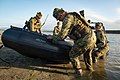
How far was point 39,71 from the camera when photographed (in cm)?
670

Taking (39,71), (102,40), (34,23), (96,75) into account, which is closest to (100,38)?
(102,40)

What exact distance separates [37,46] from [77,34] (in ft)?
4.42

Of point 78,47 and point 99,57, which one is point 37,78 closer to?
point 78,47

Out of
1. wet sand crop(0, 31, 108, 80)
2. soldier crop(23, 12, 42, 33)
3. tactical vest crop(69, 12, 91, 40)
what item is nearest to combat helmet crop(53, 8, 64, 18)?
tactical vest crop(69, 12, 91, 40)

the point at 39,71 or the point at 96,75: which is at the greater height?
the point at 39,71

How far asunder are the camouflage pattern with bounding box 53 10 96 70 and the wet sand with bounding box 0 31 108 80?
46cm

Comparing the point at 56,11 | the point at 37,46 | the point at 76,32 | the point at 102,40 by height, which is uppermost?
the point at 56,11

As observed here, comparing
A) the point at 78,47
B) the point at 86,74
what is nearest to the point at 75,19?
the point at 78,47

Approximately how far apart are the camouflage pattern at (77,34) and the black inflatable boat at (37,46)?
0.59 m

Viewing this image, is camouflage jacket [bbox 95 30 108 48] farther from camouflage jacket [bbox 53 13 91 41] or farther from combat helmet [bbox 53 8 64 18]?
combat helmet [bbox 53 8 64 18]

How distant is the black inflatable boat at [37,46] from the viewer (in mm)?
7039

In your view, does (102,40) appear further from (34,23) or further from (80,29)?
(34,23)

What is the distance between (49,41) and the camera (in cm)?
705

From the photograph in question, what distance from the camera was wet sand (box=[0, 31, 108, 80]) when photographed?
6.16 metres
